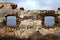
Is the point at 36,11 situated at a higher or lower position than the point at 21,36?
higher

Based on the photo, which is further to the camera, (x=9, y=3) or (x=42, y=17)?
(x=9, y=3)

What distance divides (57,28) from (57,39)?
2.22 ft

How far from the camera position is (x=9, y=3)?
41.1ft

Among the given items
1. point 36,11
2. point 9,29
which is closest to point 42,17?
point 36,11

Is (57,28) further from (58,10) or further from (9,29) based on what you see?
(9,29)

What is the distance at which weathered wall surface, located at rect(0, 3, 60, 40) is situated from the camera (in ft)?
36.6

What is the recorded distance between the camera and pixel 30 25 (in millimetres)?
11391

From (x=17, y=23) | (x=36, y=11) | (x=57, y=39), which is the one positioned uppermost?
(x=36, y=11)

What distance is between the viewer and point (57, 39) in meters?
11.1

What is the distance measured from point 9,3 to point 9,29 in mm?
2011

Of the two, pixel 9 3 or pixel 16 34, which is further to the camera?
pixel 9 3

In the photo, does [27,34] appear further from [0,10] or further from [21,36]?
[0,10]

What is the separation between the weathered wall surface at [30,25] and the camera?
11.1 meters

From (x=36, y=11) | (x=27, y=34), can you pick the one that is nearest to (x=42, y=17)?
(x=36, y=11)
